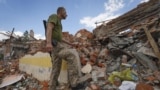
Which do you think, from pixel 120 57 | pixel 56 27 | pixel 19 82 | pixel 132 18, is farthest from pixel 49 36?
pixel 132 18

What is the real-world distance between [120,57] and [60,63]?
5.35 feet

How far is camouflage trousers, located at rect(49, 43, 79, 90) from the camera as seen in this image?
4680 millimetres

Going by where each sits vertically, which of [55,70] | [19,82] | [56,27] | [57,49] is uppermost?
[56,27]

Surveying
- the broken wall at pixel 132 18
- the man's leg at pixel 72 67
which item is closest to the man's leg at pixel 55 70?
the man's leg at pixel 72 67

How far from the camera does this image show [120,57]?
571 cm

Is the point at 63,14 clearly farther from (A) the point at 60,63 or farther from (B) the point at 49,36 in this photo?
(A) the point at 60,63

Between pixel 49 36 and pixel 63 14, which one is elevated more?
pixel 63 14

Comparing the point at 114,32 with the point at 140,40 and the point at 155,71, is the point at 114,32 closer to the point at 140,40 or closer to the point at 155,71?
the point at 140,40

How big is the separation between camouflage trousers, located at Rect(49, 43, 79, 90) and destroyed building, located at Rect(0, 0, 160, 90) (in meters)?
0.27

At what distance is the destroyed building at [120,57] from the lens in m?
4.68

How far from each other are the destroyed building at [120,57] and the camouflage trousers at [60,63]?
27cm

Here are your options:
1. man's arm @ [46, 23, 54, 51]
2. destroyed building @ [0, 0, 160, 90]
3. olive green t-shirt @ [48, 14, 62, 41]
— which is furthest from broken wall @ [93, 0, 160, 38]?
man's arm @ [46, 23, 54, 51]

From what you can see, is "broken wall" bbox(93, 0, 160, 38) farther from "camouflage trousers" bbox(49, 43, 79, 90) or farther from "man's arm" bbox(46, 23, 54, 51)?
"man's arm" bbox(46, 23, 54, 51)

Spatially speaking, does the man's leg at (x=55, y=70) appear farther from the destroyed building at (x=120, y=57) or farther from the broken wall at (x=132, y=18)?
the broken wall at (x=132, y=18)
